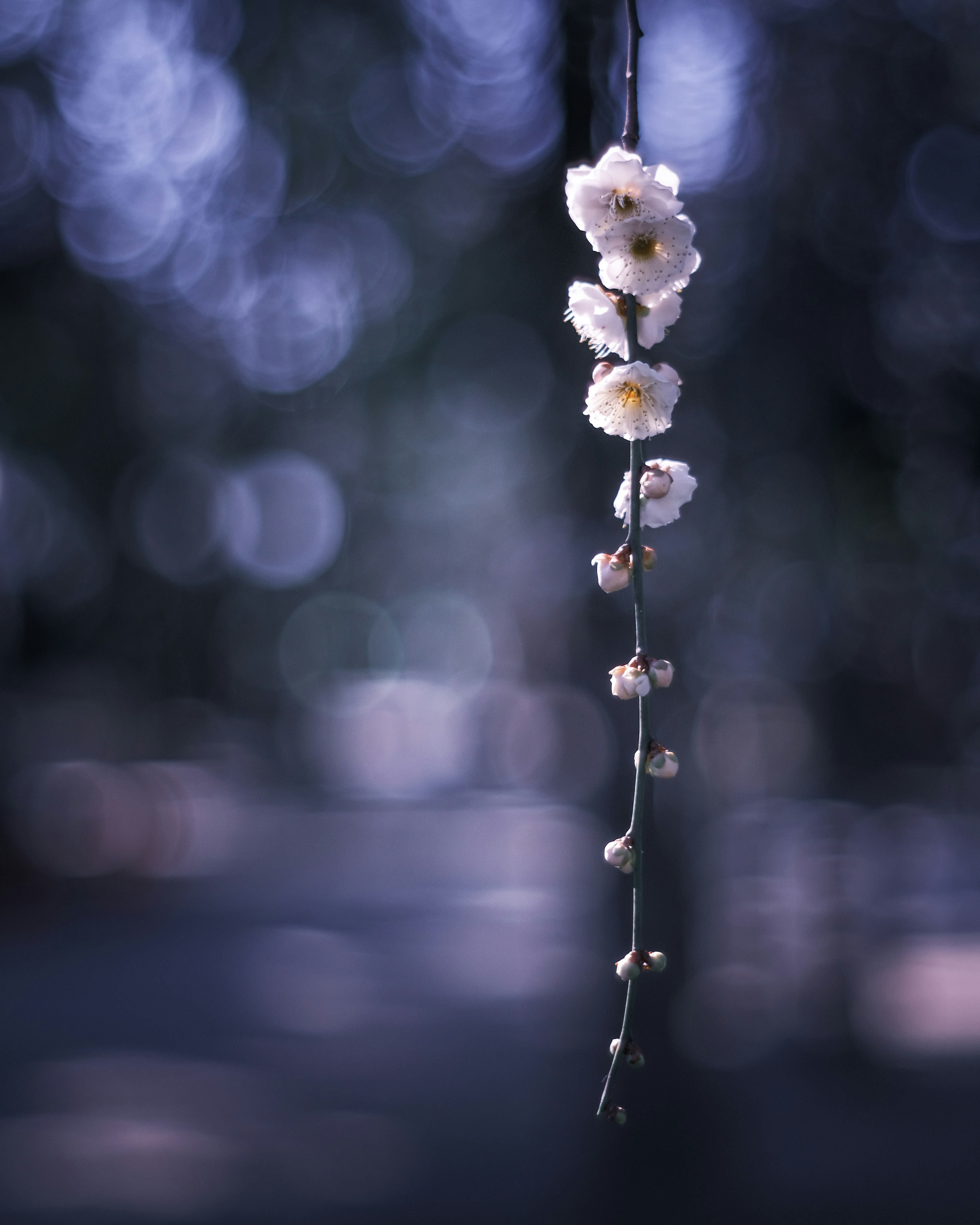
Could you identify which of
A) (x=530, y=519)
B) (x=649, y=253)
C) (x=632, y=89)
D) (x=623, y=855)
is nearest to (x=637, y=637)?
(x=623, y=855)

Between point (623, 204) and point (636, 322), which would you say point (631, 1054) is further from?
point (623, 204)

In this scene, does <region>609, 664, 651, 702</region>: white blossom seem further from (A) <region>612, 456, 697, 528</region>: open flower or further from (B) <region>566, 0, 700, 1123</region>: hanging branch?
(A) <region>612, 456, 697, 528</region>: open flower

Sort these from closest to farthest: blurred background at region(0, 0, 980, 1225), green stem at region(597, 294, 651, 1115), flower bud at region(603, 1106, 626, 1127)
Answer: flower bud at region(603, 1106, 626, 1127) → green stem at region(597, 294, 651, 1115) → blurred background at region(0, 0, 980, 1225)

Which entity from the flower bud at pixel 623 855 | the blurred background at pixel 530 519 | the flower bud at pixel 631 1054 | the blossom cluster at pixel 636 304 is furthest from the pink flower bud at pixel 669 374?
the blurred background at pixel 530 519

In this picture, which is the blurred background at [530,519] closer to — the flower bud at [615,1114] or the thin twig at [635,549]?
the thin twig at [635,549]

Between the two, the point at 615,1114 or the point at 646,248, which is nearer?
the point at 615,1114

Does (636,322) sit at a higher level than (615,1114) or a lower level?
higher

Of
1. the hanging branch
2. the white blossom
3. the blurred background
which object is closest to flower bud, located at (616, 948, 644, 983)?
the hanging branch
